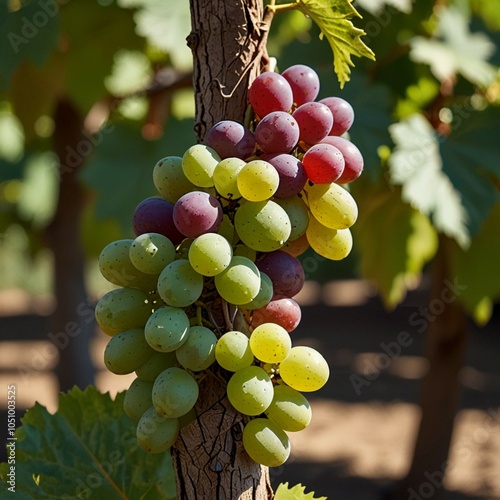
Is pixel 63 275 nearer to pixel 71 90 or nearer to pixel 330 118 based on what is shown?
pixel 71 90

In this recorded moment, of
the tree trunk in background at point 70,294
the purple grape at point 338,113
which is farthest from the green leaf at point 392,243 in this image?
the purple grape at point 338,113

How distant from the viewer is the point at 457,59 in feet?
5.24

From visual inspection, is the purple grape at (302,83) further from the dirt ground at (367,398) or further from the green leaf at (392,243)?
the dirt ground at (367,398)

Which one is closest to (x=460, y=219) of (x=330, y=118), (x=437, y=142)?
(x=437, y=142)

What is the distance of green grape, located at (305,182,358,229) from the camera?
60 centimetres

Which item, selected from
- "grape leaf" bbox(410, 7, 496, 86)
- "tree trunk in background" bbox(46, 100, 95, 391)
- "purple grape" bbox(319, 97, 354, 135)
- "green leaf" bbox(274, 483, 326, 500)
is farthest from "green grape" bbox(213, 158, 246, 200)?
"tree trunk in background" bbox(46, 100, 95, 391)

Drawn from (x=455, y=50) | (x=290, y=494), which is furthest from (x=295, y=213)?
(x=455, y=50)

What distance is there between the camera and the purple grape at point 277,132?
0.58 metres

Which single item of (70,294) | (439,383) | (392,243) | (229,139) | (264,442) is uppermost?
(229,139)

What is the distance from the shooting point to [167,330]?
0.56m

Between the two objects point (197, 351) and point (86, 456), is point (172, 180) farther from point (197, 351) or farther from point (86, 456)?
point (86, 456)

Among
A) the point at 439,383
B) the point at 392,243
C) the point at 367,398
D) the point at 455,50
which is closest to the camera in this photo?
the point at 455,50

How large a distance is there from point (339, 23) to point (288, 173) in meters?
0.15

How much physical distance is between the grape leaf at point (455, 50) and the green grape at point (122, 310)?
1088 millimetres
